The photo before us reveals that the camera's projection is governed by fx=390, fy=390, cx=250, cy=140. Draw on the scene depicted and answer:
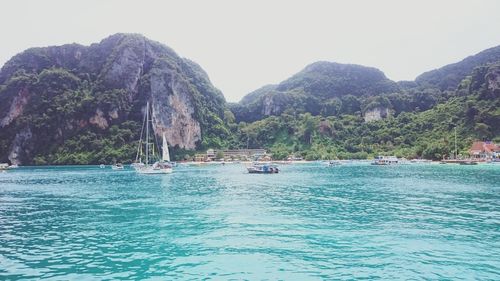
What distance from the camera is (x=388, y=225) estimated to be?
70.9 feet

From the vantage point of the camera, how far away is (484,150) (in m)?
113

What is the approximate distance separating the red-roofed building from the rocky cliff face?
408ft

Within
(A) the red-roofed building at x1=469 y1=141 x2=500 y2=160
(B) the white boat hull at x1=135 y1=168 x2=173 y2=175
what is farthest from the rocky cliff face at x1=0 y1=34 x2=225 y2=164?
(A) the red-roofed building at x1=469 y1=141 x2=500 y2=160

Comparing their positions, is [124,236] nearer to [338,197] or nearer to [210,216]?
[210,216]

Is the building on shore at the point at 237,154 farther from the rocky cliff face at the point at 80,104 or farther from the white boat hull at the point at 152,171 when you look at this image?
the white boat hull at the point at 152,171

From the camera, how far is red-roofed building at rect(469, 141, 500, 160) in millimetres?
110338

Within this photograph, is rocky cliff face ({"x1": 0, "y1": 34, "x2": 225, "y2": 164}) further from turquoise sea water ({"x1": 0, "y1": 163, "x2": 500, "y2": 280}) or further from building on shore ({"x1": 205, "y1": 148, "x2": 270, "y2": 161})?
turquoise sea water ({"x1": 0, "y1": 163, "x2": 500, "y2": 280})

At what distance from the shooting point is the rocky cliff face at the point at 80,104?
175500 millimetres

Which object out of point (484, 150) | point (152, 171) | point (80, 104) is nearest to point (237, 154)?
point (80, 104)

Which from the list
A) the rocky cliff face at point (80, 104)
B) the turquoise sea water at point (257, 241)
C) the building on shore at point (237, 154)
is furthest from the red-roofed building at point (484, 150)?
the rocky cliff face at point (80, 104)

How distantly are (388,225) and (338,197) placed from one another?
14.4 meters

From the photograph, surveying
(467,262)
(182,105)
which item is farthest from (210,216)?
(182,105)

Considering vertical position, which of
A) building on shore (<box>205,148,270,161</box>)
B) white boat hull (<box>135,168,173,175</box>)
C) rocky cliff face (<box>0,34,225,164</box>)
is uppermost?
rocky cliff face (<box>0,34,225,164</box>)

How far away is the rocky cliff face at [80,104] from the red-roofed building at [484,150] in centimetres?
12432
